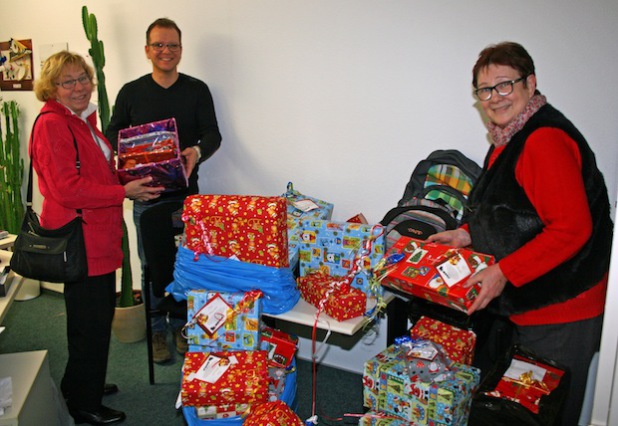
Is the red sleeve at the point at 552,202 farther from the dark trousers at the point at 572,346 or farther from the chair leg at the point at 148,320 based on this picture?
the chair leg at the point at 148,320

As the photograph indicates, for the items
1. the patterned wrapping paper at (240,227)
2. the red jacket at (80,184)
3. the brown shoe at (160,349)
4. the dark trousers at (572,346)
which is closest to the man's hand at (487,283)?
the dark trousers at (572,346)

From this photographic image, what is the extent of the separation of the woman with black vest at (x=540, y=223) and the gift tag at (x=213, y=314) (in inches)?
39.0

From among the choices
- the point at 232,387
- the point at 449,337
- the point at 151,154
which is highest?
the point at 151,154

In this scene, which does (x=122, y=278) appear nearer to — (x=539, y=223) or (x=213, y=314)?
(x=213, y=314)

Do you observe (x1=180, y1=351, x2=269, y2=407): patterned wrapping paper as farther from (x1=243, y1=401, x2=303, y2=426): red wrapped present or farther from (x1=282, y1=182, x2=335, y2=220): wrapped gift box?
(x1=282, y1=182, x2=335, y2=220): wrapped gift box

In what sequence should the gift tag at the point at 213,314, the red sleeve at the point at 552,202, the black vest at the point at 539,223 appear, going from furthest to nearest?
the gift tag at the point at 213,314
the black vest at the point at 539,223
the red sleeve at the point at 552,202

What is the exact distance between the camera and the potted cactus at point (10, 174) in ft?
13.7

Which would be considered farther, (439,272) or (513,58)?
(439,272)

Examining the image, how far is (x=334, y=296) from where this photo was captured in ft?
6.98

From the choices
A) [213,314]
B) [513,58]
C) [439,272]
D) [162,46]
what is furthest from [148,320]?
[513,58]

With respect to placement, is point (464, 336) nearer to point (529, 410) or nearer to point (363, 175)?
point (529, 410)

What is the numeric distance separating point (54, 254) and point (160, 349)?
3.87ft

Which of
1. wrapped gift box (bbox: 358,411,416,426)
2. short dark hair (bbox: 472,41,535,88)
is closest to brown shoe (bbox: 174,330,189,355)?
wrapped gift box (bbox: 358,411,416,426)

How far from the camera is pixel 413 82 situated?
8.53 ft
